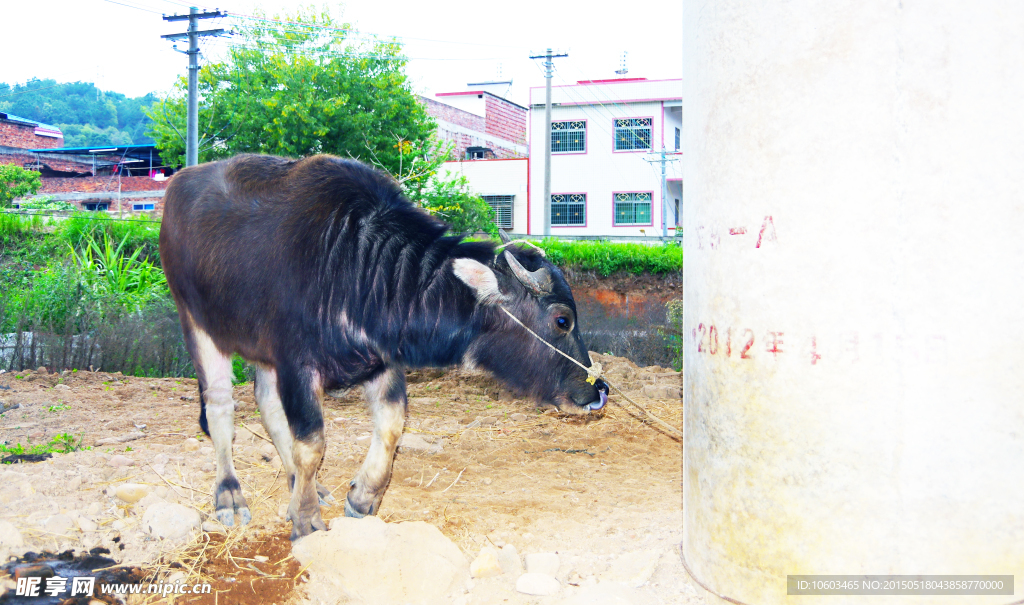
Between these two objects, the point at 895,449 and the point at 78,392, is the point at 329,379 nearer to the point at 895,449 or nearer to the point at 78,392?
the point at 895,449

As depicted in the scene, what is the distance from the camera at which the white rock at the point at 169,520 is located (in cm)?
391

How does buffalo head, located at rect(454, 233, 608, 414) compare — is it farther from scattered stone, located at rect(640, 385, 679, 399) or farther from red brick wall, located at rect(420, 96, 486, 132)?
red brick wall, located at rect(420, 96, 486, 132)

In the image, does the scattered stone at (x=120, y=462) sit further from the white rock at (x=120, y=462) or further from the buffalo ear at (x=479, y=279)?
the buffalo ear at (x=479, y=279)

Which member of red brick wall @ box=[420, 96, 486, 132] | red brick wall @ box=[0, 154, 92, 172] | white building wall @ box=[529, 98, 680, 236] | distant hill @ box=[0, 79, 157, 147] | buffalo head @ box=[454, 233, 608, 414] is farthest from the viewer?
distant hill @ box=[0, 79, 157, 147]

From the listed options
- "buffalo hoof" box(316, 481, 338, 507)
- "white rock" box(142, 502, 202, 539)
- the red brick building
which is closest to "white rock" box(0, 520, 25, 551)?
"white rock" box(142, 502, 202, 539)

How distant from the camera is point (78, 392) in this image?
8.16 m

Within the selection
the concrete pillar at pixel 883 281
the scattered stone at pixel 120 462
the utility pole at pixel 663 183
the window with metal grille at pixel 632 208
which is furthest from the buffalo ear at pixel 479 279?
the window with metal grille at pixel 632 208

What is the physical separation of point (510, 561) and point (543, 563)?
6.8 inches

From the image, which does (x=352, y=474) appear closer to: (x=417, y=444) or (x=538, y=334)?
(x=417, y=444)

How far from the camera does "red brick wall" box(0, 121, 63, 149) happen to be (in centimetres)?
3600

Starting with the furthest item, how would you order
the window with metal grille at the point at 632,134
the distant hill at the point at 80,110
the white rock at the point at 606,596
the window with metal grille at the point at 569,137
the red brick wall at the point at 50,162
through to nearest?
Result: the distant hill at the point at 80,110
the red brick wall at the point at 50,162
the window with metal grille at the point at 569,137
the window with metal grille at the point at 632,134
the white rock at the point at 606,596

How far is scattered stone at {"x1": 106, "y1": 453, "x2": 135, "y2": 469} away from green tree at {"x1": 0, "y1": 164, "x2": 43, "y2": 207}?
75.5ft

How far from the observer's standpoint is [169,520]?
397 centimetres

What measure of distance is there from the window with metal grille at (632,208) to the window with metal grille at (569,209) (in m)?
1.36
